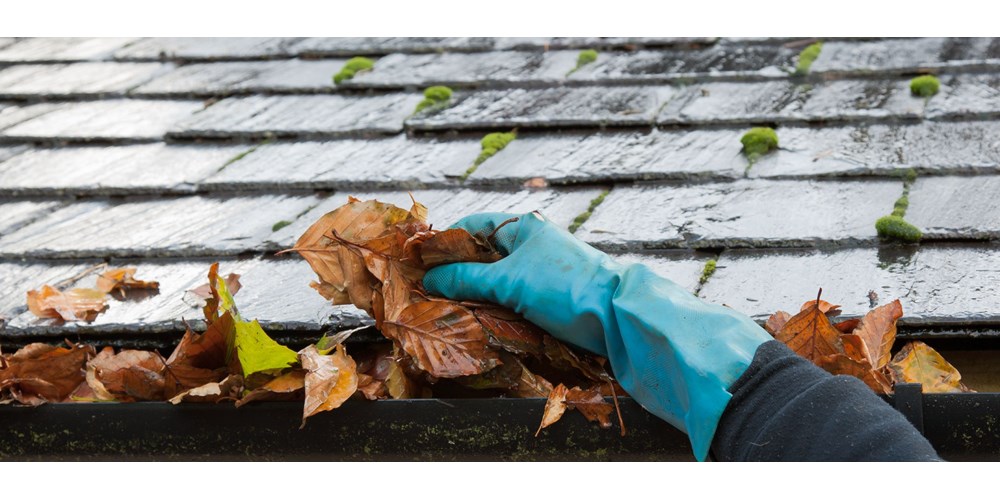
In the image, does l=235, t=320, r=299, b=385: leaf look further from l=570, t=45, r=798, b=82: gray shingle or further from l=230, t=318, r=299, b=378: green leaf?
l=570, t=45, r=798, b=82: gray shingle

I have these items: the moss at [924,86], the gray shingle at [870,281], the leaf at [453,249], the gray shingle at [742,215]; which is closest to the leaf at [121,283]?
the leaf at [453,249]

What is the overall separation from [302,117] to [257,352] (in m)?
1.67

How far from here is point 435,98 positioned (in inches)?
127

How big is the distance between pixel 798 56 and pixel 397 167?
1451 millimetres

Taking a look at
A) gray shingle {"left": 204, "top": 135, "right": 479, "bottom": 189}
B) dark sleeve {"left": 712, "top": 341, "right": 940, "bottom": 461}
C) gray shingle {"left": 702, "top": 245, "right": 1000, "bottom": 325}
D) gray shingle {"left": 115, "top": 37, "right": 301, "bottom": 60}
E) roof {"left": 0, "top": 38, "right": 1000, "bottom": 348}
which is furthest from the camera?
gray shingle {"left": 115, "top": 37, "right": 301, "bottom": 60}

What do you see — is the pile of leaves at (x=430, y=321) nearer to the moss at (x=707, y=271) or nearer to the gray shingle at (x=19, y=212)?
the moss at (x=707, y=271)

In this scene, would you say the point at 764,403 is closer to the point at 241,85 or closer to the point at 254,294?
the point at 254,294

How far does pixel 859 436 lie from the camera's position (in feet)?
4.71

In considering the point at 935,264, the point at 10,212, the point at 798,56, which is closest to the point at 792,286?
the point at 935,264

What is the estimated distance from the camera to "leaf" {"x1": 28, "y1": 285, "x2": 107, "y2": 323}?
2.15 meters

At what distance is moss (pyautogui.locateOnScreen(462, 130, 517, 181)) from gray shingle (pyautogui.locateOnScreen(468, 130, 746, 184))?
0.07 ft

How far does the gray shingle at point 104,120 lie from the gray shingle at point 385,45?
1.90 feet

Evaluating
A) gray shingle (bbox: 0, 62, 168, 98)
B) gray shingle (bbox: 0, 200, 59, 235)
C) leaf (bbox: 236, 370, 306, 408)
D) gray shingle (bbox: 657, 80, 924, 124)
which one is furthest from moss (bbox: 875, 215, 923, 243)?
gray shingle (bbox: 0, 62, 168, 98)

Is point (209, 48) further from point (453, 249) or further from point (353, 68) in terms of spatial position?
point (453, 249)
